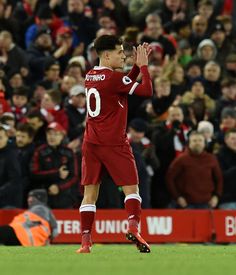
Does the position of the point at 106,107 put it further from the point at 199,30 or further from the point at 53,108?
the point at 199,30

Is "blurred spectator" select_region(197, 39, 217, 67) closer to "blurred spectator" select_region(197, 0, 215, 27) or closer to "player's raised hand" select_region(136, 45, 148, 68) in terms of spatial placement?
"blurred spectator" select_region(197, 0, 215, 27)

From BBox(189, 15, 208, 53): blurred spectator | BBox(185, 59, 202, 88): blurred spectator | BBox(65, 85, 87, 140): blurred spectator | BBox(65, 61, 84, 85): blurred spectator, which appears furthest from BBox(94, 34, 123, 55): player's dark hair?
BBox(189, 15, 208, 53): blurred spectator

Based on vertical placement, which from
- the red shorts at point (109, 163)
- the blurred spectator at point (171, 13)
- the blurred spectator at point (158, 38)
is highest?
the blurred spectator at point (171, 13)

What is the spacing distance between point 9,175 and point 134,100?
364 centimetres

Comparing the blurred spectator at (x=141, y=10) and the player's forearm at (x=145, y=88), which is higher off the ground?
the blurred spectator at (x=141, y=10)

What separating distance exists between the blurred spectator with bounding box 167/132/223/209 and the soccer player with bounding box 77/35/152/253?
609 centimetres

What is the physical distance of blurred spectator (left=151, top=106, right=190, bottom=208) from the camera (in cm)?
1852

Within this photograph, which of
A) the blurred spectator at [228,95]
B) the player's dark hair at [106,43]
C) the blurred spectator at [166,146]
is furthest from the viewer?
the blurred spectator at [228,95]

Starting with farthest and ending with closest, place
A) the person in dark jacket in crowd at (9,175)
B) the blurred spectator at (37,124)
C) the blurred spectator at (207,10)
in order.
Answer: the blurred spectator at (207,10) < the blurred spectator at (37,124) < the person in dark jacket in crowd at (9,175)

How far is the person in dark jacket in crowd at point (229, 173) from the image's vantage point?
18.7 m

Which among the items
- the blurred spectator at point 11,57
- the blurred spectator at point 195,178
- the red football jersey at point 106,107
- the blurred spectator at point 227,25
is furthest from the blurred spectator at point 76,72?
the red football jersey at point 106,107

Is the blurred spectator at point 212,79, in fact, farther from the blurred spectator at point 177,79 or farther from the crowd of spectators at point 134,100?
the blurred spectator at point 177,79

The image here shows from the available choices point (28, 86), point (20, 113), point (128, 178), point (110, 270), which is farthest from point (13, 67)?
point (110, 270)

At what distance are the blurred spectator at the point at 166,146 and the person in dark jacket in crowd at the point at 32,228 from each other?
2782mm
